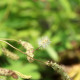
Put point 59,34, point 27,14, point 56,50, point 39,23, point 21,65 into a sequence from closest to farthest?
point 21,65 < point 56,50 < point 59,34 < point 27,14 < point 39,23

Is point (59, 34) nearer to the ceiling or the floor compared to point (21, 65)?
nearer to the ceiling

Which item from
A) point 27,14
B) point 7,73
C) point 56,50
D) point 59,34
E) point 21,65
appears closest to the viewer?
point 7,73

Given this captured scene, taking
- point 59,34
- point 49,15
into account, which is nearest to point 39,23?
point 49,15

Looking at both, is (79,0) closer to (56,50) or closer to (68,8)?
(68,8)

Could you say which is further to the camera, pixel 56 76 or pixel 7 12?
pixel 7 12

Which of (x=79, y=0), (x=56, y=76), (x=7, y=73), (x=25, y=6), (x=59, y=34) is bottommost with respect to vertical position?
(x=7, y=73)

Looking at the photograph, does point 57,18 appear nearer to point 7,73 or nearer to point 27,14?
point 27,14

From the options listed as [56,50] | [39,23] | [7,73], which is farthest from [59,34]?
[7,73]

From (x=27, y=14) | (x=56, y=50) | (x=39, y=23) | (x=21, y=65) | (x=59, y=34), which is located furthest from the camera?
(x=39, y=23)

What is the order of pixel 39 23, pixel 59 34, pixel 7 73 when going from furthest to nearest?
pixel 39 23 → pixel 59 34 → pixel 7 73
